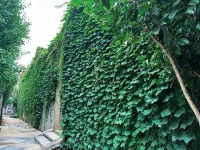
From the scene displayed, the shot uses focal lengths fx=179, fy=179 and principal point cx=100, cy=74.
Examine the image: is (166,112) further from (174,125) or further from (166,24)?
(166,24)

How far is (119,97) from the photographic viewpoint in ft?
8.25

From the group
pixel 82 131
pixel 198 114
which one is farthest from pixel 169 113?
pixel 82 131

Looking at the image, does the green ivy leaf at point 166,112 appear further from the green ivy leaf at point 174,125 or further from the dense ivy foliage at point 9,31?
the dense ivy foliage at point 9,31

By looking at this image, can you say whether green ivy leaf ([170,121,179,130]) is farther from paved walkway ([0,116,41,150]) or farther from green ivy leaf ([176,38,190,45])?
paved walkway ([0,116,41,150])

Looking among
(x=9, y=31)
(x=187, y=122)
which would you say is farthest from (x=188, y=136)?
(x=9, y=31)

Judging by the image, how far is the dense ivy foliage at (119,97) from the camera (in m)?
1.83

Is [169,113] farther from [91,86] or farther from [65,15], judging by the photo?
[65,15]

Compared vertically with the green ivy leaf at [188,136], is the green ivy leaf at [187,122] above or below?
above

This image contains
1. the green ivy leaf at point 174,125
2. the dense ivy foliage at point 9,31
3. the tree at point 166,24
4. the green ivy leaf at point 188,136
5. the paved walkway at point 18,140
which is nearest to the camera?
the tree at point 166,24

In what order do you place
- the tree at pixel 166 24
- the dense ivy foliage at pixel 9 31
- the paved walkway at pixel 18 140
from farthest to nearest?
the dense ivy foliage at pixel 9 31 < the paved walkway at pixel 18 140 < the tree at pixel 166 24

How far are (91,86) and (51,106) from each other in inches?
147

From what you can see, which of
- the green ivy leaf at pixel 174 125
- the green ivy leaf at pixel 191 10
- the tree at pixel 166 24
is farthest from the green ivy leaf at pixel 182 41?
the green ivy leaf at pixel 174 125

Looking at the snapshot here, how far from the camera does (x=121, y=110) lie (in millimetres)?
2504

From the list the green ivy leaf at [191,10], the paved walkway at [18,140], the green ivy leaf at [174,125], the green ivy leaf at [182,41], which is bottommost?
the paved walkway at [18,140]
